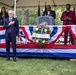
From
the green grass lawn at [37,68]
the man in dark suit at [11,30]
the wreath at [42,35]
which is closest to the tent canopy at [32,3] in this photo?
the wreath at [42,35]

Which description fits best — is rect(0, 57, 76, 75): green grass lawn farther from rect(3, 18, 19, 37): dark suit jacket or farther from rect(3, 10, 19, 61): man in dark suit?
rect(3, 18, 19, 37): dark suit jacket

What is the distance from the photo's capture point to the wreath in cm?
925

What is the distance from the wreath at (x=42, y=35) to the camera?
9.25 m

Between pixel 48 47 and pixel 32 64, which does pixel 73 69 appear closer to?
pixel 32 64

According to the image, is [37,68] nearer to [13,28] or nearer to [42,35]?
[13,28]

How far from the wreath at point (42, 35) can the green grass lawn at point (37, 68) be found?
2.39ft

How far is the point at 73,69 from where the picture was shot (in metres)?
7.54

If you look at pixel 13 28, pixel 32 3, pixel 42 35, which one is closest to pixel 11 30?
pixel 13 28

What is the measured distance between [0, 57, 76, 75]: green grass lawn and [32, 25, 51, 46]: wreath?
73 centimetres

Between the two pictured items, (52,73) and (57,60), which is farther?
(57,60)

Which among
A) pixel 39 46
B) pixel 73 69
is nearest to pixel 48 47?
pixel 39 46

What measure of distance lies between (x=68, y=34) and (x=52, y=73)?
2.91 m

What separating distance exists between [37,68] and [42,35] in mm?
1877

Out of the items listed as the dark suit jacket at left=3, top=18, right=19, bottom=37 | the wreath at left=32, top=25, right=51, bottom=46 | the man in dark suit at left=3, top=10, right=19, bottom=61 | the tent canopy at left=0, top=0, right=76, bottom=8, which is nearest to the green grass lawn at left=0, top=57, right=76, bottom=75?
the man in dark suit at left=3, top=10, right=19, bottom=61
